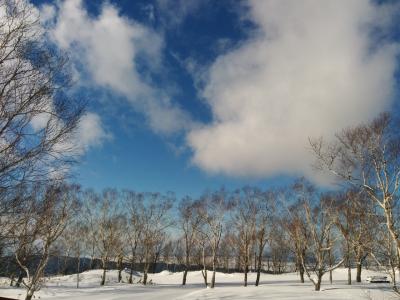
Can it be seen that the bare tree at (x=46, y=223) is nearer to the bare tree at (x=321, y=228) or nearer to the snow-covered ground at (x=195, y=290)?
the snow-covered ground at (x=195, y=290)

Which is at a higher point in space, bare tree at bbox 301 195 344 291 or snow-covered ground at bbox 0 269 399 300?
bare tree at bbox 301 195 344 291

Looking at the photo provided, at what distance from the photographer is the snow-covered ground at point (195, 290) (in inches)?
941

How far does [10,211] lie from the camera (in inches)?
389

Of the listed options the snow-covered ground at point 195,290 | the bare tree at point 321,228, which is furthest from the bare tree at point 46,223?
the bare tree at point 321,228

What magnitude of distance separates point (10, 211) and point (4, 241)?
1.44 metres

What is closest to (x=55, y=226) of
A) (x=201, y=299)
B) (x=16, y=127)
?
(x=201, y=299)

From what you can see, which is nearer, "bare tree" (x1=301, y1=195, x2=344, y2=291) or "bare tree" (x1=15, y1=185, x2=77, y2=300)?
"bare tree" (x1=15, y1=185, x2=77, y2=300)

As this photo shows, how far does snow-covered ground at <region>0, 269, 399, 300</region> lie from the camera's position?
→ 23891 millimetres

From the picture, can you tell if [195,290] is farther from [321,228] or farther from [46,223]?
[46,223]

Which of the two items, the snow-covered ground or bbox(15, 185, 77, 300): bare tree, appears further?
→ the snow-covered ground

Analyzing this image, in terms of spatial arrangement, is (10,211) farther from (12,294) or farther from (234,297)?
(12,294)

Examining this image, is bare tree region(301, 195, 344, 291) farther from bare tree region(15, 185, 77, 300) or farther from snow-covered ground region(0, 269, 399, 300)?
bare tree region(15, 185, 77, 300)

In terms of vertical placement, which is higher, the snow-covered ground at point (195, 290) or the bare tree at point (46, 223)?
the bare tree at point (46, 223)

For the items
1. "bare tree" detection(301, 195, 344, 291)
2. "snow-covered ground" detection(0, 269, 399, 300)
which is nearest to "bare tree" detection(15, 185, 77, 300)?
"snow-covered ground" detection(0, 269, 399, 300)
